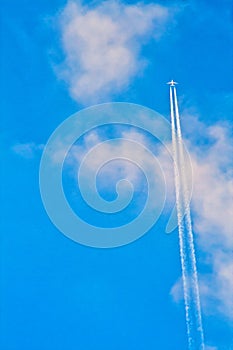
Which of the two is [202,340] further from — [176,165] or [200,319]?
[176,165]

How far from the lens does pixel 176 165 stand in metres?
21.5

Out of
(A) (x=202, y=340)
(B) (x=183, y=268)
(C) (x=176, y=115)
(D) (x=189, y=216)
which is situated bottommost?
(A) (x=202, y=340)

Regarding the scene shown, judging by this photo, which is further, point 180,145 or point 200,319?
point 180,145

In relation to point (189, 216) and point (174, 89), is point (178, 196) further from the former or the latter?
point (174, 89)

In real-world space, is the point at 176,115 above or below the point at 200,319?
above

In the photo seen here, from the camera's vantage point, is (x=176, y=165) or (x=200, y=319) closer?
(x=200, y=319)

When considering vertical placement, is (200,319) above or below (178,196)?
below

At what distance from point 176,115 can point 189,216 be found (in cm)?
409

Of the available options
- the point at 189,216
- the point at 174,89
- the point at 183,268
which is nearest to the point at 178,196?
the point at 189,216

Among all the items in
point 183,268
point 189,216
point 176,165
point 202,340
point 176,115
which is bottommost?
point 202,340

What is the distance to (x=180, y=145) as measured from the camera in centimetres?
2152

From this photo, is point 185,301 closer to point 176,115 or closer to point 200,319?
point 200,319

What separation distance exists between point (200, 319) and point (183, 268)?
1.99 meters

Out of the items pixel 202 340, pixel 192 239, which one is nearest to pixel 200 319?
pixel 202 340
